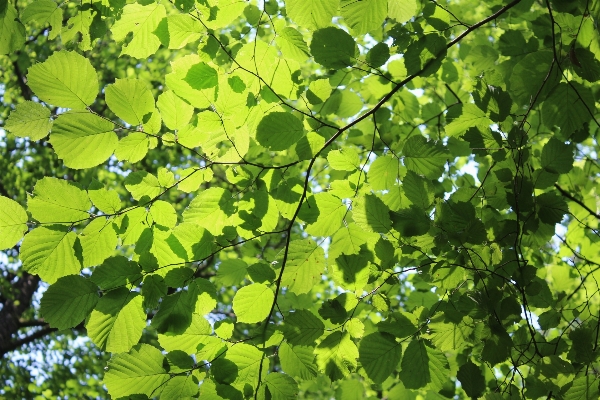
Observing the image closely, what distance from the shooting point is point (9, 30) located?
4.39ft

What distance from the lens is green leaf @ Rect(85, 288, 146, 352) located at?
1.16m

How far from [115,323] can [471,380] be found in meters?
1.04

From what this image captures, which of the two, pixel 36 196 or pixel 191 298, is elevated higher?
pixel 36 196

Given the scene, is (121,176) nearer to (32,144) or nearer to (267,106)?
(32,144)

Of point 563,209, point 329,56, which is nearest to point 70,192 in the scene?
point 329,56

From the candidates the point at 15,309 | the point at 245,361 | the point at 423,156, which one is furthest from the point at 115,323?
the point at 15,309

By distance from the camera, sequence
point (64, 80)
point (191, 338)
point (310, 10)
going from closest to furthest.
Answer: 1. point (64, 80)
2. point (310, 10)
3. point (191, 338)

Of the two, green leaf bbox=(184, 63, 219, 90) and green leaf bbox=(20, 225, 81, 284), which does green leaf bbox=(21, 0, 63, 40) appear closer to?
green leaf bbox=(184, 63, 219, 90)

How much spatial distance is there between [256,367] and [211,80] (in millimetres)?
809

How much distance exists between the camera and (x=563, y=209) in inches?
57.2

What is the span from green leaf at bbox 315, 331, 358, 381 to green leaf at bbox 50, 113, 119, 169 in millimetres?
810

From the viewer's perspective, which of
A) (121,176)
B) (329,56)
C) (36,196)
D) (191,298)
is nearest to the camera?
(36,196)

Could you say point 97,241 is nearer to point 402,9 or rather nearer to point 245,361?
point 245,361

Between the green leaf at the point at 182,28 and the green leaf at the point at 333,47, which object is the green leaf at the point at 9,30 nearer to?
the green leaf at the point at 182,28
